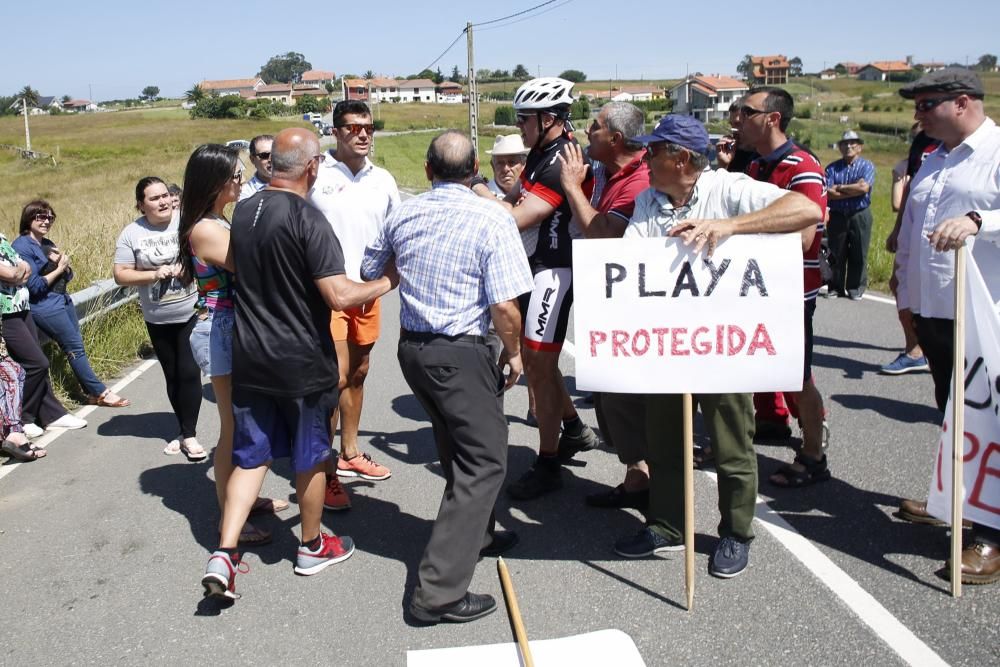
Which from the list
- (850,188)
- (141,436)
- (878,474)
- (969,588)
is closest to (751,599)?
(969,588)

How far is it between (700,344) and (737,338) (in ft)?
0.52

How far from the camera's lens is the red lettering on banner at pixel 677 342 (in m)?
3.60

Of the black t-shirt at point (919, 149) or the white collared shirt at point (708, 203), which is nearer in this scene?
the white collared shirt at point (708, 203)

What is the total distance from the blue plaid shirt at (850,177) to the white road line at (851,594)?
6.98 meters

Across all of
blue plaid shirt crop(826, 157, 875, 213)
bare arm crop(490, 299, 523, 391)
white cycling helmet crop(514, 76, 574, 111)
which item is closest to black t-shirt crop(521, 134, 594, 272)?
white cycling helmet crop(514, 76, 574, 111)

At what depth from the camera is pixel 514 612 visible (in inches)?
136

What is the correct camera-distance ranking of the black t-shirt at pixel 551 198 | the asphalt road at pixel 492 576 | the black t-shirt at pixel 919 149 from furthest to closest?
1. the black t-shirt at pixel 919 149
2. the black t-shirt at pixel 551 198
3. the asphalt road at pixel 492 576

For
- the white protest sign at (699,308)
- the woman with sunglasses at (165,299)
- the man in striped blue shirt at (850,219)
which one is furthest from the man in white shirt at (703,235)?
the man in striped blue shirt at (850,219)

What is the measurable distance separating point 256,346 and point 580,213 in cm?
171

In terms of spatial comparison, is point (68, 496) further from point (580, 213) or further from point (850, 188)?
point (850, 188)

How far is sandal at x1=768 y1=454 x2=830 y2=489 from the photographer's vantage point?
4777 mm

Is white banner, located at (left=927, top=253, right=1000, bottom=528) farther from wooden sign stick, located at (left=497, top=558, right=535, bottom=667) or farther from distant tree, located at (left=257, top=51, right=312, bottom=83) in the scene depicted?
distant tree, located at (left=257, top=51, right=312, bottom=83)

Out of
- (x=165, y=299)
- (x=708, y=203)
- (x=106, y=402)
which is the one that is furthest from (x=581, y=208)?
(x=106, y=402)

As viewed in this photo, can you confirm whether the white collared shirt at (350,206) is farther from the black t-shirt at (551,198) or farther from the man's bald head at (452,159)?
the man's bald head at (452,159)
